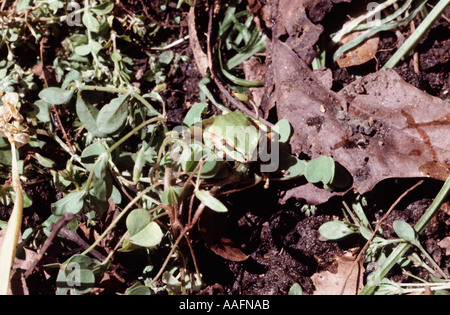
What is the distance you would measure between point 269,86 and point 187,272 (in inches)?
36.4

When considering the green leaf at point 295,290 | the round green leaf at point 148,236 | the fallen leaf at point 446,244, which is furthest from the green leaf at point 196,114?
the fallen leaf at point 446,244

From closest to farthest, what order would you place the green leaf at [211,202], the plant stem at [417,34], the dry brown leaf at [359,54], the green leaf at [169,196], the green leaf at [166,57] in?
the green leaf at [211,202], the green leaf at [169,196], the plant stem at [417,34], the dry brown leaf at [359,54], the green leaf at [166,57]

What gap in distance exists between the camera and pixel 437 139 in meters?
1.74

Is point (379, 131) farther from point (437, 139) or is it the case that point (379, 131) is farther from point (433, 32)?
point (433, 32)

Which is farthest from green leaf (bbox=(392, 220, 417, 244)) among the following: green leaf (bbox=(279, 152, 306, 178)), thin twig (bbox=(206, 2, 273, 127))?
thin twig (bbox=(206, 2, 273, 127))

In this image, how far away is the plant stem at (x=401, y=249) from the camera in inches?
66.4

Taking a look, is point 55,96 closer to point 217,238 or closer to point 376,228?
point 217,238

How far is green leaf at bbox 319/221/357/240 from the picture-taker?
1.77 m

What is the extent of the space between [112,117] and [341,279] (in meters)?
1.18

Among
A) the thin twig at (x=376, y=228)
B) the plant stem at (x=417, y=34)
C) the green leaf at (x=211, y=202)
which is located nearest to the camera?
the green leaf at (x=211, y=202)

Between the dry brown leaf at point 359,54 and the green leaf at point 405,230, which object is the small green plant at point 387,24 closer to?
the dry brown leaf at point 359,54

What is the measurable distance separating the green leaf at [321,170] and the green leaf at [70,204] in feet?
3.04

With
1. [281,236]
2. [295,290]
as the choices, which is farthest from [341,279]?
[281,236]

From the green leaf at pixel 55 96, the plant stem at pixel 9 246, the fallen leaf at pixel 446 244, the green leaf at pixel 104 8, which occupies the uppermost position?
the green leaf at pixel 104 8
